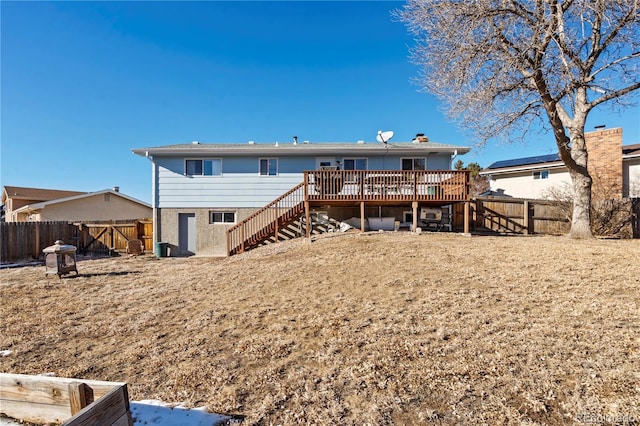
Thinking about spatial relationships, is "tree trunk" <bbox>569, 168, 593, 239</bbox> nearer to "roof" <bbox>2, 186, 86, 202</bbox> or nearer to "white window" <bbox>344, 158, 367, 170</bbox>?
"white window" <bbox>344, 158, 367, 170</bbox>

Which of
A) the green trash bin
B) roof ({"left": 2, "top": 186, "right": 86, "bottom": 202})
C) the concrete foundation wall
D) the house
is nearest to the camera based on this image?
the green trash bin

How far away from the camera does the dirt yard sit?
2.41 meters

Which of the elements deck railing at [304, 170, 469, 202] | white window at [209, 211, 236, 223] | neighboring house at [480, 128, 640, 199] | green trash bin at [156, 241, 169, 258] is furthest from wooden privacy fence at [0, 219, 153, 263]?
neighboring house at [480, 128, 640, 199]

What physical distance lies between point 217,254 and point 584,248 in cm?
1287

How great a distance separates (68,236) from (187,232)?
588 cm

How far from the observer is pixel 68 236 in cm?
1433

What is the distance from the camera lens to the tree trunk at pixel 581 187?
9.41 meters

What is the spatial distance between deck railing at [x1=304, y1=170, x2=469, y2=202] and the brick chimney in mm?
9014

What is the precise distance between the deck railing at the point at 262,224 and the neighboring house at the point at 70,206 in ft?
46.8

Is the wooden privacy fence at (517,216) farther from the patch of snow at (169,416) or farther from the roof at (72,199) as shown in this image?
the roof at (72,199)

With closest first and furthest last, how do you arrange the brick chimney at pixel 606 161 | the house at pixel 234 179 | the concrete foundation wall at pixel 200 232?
the house at pixel 234 179 < the concrete foundation wall at pixel 200 232 < the brick chimney at pixel 606 161

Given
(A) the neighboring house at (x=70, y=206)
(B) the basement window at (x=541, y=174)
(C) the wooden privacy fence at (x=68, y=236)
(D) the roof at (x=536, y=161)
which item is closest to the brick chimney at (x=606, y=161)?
(D) the roof at (x=536, y=161)

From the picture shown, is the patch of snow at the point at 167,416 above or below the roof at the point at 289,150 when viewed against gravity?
below

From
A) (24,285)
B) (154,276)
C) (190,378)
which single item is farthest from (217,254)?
(190,378)
